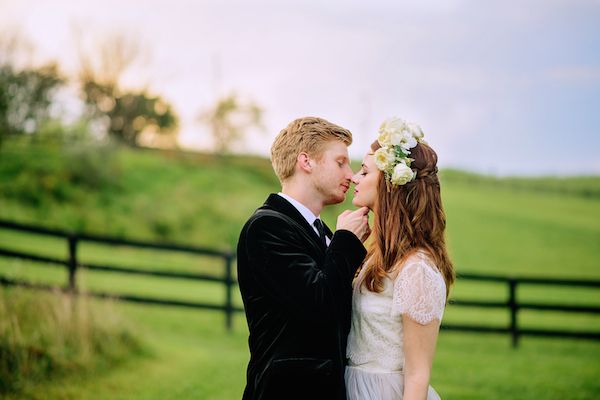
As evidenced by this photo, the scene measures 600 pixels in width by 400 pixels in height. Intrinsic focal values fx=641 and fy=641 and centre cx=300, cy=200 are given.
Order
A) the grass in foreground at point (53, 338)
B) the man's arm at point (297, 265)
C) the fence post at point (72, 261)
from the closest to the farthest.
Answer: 1. the man's arm at point (297, 265)
2. the grass in foreground at point (53, 338)
3. the fence post at point (72, 261)

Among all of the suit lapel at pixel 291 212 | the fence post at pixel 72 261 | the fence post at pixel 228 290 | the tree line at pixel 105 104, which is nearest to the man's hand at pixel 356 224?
the suit lapel at pixel 291 212

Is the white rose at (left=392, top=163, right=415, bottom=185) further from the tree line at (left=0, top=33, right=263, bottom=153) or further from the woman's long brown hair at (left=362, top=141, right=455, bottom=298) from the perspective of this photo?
the tree line at (left=0, top=33, right=263, bottom=153)

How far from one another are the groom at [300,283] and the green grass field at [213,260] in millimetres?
4200

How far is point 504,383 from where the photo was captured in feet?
26.3

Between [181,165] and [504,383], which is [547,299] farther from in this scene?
[181,165]

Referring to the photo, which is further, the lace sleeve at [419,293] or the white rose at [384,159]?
the white rose at [384,159]

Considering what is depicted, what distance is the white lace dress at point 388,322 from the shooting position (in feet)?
9.56

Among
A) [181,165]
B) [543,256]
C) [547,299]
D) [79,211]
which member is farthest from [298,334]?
[181,165]

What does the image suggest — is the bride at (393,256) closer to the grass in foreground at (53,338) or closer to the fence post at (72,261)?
the grass in foreground at (53,338)

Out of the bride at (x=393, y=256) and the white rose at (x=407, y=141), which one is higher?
the white rose at (x=407, y=141)

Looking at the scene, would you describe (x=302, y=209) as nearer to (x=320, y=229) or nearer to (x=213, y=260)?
(x=320, y=229)

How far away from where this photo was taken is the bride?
3.05 m

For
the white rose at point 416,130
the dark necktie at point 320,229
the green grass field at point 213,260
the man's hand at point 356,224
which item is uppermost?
the white rose at point 416,130

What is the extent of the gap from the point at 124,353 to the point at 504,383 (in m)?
4.69
